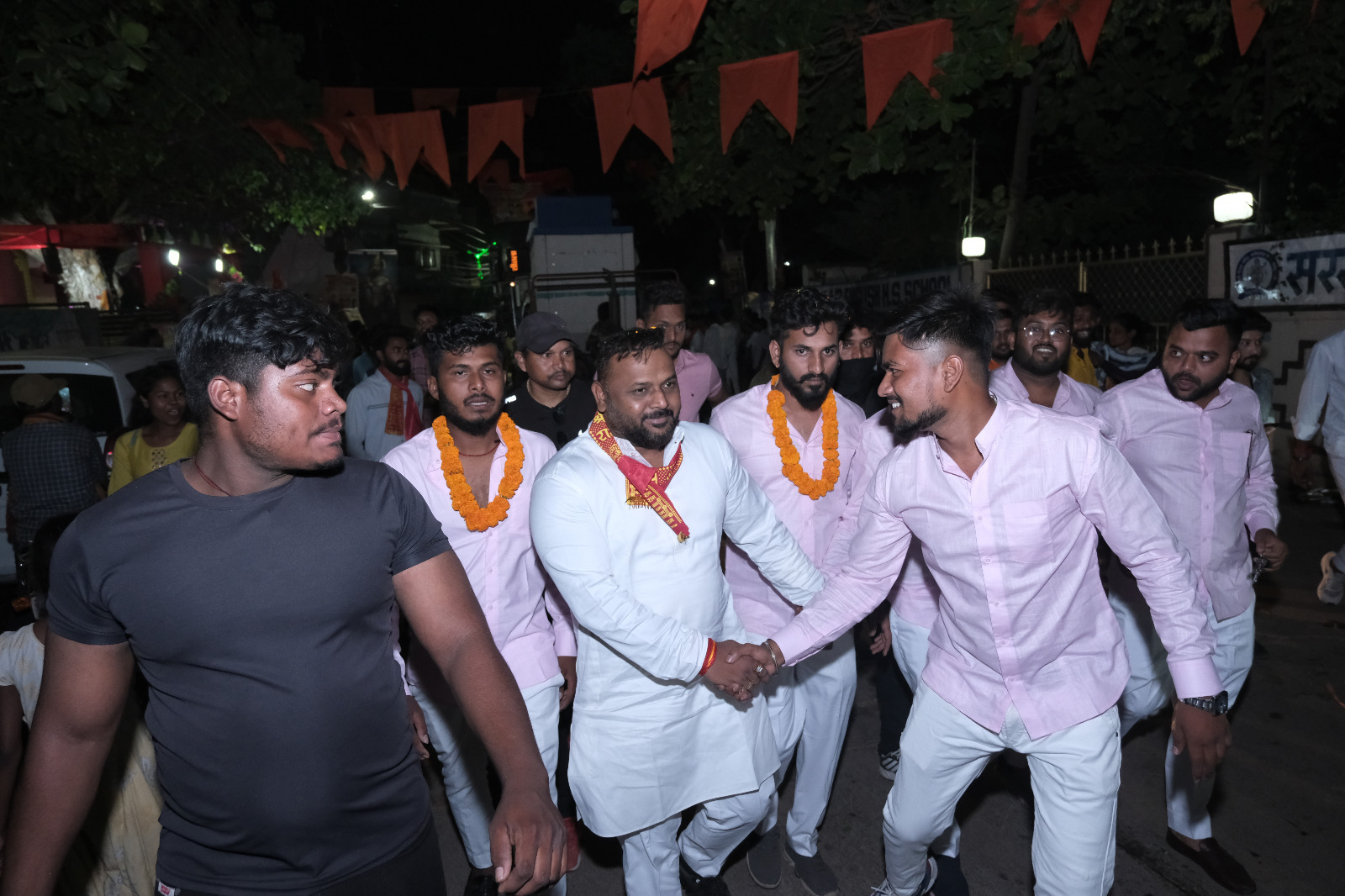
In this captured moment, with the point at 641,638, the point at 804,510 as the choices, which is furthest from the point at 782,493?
the point at 641,638

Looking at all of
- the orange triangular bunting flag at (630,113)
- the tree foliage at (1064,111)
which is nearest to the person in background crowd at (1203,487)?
the tree foliage at (1064,111)

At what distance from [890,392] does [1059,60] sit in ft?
29.4

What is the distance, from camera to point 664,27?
6.55m

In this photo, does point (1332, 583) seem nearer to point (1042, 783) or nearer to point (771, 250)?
point (1042, 783)

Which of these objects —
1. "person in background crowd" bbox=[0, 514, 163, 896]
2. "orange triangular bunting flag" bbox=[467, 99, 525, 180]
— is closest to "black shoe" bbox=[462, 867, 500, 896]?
"person in background crowd" bbox=[0, 514, 163, 896]

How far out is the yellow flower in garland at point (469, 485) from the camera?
138 inches

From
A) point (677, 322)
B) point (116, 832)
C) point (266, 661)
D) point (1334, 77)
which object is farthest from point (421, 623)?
point (1334, 77)

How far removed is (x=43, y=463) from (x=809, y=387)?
477cm

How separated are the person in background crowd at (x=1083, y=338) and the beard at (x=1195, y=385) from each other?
9.14 feet

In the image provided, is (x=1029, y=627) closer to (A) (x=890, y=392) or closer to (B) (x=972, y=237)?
(A) (x=890, y=392)

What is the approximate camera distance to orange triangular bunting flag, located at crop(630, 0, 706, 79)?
6406mm

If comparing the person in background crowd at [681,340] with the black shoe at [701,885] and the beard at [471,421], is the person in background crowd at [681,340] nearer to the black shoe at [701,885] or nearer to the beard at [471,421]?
the beard at [471,421]

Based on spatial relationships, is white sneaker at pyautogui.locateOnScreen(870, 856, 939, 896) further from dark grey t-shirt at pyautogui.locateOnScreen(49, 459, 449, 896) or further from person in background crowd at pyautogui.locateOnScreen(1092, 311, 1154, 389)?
person in background crowd at pyautogui.locateOnScreen(1092, 311, 1154, 389)

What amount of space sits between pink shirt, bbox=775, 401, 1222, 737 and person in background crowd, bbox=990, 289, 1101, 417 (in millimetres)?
1727
